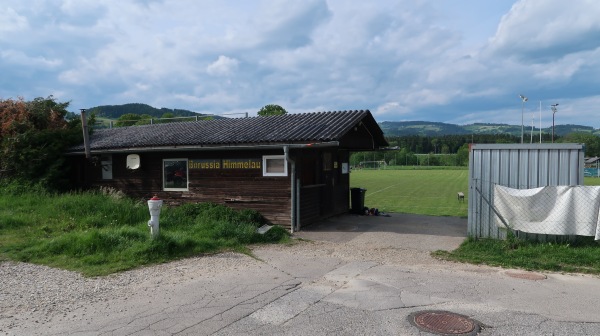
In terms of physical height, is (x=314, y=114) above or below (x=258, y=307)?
above

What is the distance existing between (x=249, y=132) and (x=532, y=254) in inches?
342

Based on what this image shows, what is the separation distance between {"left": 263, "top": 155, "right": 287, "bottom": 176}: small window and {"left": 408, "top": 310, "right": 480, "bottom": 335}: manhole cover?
745 centimetres

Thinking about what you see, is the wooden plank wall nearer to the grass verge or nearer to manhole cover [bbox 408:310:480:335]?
the grass verge

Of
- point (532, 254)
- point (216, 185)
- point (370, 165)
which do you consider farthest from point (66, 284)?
point (370, 165)

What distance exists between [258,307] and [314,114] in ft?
35.1

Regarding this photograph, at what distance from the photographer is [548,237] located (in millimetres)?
9266

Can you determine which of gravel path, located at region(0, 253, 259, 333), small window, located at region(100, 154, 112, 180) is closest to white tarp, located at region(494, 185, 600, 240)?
gravel path, located at region(0, 253, 259, 333)

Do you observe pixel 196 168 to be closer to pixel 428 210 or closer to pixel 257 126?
pixel 257 126

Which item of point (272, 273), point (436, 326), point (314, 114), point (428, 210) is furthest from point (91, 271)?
point (428, 210)

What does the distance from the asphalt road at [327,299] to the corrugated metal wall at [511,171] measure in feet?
6.31

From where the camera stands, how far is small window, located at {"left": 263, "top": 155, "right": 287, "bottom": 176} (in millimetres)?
12578

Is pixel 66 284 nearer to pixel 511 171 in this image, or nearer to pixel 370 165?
pixel 511 171

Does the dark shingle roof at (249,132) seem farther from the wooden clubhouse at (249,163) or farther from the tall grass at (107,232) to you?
the tall grass at (107,232)

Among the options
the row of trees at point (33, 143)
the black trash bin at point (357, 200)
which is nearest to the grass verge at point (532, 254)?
the black trash bin at point (357, 200)
